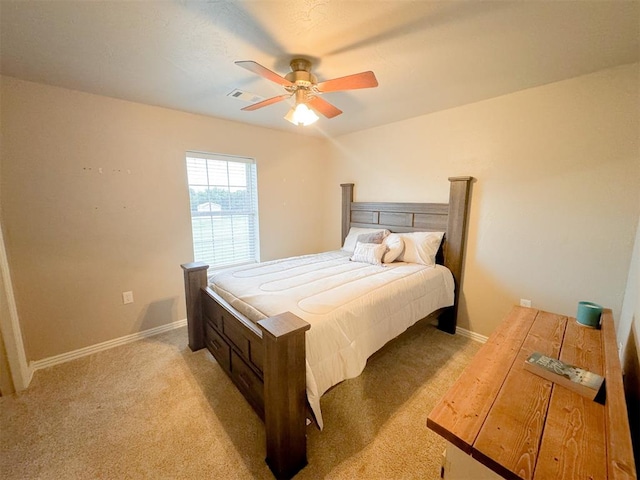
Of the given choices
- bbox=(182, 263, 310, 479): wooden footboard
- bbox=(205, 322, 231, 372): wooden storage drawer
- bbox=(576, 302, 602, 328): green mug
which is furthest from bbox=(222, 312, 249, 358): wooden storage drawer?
bbox=(576, 302, 602, 328): green mug

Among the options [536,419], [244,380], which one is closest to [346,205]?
[244,380]

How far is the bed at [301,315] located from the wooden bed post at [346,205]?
21.3 inches

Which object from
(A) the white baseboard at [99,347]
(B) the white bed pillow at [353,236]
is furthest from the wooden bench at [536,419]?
(A) the white baseboard at [99,347]

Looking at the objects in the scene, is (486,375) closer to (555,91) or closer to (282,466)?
(282,466)

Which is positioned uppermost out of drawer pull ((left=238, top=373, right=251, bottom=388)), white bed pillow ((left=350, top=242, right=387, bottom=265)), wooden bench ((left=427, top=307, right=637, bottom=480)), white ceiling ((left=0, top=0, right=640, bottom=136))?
white ceiling ((left=0, top=0, right=640, bottom=136))

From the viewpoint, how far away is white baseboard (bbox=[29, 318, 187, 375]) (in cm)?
221

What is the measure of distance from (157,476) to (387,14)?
8.93 feet

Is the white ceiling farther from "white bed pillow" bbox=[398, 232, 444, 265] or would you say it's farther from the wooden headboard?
"white bed pillow" bbox=[398, 232, 444, 265]

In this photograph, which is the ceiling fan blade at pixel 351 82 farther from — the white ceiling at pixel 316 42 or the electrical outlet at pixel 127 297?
the electrical outlet at pixel 127 297

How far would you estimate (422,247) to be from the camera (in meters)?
2.73

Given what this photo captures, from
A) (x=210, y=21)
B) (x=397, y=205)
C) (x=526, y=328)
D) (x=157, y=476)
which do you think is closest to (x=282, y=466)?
(x=157, y=476)

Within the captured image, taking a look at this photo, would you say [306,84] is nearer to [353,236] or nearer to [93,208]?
[353,236]

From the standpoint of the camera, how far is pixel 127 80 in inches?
79.4

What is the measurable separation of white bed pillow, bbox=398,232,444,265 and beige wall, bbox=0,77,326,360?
92.3 inches
